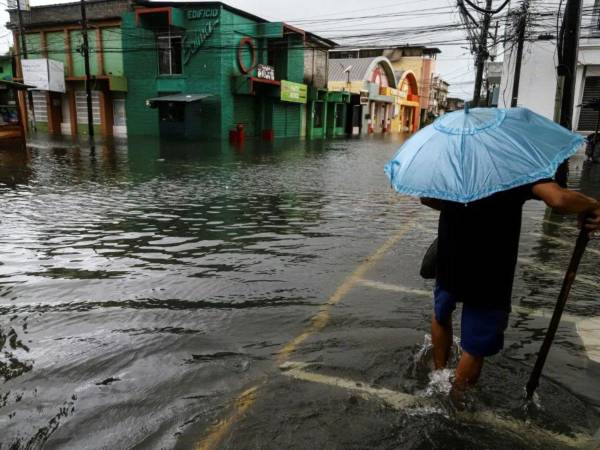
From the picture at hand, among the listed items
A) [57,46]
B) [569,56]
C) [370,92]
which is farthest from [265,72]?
[569,56]

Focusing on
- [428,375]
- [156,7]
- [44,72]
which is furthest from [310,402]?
[44,72]

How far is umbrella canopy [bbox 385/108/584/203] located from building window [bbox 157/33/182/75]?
1081 inches

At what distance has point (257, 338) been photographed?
3.68m

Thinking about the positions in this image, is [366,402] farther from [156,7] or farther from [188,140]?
[156,7]

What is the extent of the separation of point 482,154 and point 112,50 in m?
30.9

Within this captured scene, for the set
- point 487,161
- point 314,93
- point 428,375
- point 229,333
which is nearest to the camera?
point 487,161

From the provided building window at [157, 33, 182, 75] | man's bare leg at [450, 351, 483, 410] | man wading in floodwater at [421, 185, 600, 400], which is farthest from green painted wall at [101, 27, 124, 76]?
man's bare leg at [450, 351, 483, 410]

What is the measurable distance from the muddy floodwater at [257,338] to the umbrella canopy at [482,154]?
52.0 inches

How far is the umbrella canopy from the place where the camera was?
91.5 inches

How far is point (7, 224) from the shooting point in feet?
23.0

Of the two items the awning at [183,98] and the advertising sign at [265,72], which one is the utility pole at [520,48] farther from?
the awning at [183,98]

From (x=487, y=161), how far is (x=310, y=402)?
1.68 m

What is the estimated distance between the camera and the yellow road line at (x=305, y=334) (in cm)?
256

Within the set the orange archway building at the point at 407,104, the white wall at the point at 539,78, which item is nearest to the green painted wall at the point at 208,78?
the white wall at the point at 539,78
